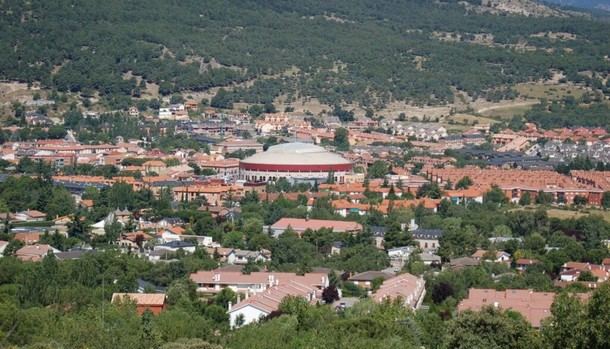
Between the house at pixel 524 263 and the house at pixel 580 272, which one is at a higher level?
the house at pixel 580 272

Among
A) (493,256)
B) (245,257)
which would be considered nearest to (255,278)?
(245,257)

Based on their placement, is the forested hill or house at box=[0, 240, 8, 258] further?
the forested hill

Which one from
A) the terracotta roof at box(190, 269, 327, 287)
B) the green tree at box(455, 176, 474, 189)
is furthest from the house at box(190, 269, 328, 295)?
the green tree at box(455, 176, 474, 189)

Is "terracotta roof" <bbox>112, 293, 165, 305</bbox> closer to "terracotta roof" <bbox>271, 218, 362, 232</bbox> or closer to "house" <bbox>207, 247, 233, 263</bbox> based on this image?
"house" <bbox>207, 247, 233, 263</bbox>

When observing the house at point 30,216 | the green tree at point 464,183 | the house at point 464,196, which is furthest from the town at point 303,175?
the green tree at point 464,183

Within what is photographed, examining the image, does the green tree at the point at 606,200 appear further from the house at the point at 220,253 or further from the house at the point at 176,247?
the house at the point at 176,247

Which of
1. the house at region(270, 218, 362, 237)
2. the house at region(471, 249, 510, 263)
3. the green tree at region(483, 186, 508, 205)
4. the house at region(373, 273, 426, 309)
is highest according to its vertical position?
the house at region(373, 273, 426, 309)

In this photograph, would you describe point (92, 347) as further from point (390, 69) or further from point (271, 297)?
point (390, 69)
